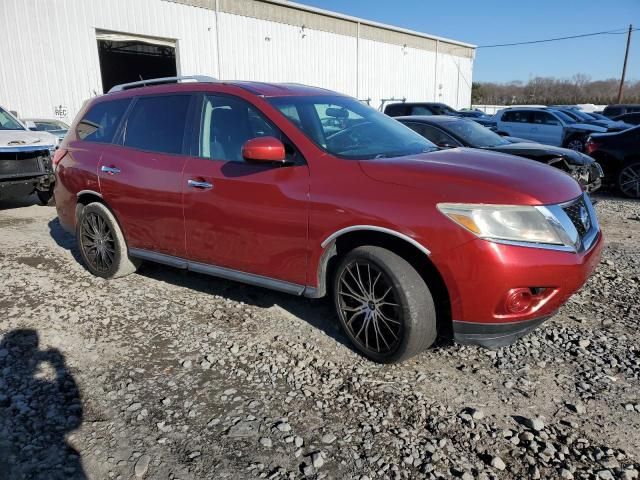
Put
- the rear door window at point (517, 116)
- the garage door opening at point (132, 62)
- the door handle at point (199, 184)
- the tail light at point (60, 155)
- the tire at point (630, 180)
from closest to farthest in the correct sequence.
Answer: the door handle at point (199, 184)
the tail light at point (60, 155)
the tire at point (630, 180)
the rear door window at point (517, 116)
the garage door opening at point (132, 62)

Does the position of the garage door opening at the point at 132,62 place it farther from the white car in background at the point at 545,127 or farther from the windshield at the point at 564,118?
the windshield at the point at 564,118

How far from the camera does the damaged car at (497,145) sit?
740cm

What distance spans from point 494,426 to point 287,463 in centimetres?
110

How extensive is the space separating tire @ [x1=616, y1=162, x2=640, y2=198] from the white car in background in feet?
23.9

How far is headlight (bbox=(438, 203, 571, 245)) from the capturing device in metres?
2.74

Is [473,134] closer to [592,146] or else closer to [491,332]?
[592,146]

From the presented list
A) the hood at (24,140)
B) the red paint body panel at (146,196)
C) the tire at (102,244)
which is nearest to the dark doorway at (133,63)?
the hood at (24,140)

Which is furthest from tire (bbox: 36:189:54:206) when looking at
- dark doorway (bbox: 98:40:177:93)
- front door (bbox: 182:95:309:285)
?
dark doorway (bbox: 98:40:177:93)

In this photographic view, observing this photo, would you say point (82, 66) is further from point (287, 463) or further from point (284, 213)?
point (287, 463)

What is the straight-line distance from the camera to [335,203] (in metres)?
3.17

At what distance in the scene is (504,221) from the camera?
2.76 metres

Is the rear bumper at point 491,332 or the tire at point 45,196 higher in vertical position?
the rear bumper at point 491,332

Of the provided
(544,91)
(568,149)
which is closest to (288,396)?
(568,149)

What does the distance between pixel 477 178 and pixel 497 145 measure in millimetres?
5199
